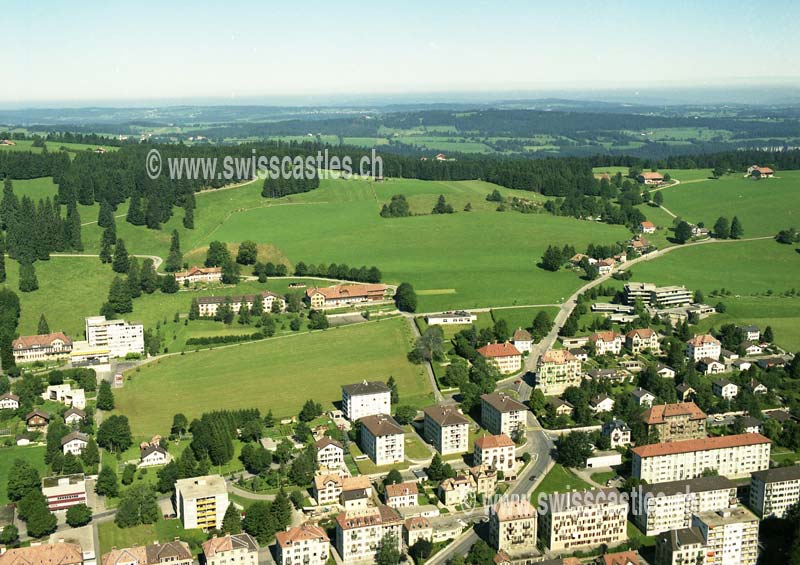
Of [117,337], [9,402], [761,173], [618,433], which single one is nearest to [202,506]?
[9,402]

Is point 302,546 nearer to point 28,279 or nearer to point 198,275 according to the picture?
point 198,275

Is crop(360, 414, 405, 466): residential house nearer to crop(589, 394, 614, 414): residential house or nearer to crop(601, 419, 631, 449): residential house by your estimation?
crop(601, 419, 631, 449): residential house

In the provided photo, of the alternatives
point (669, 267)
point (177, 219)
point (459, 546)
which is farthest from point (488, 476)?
point (177, 219)

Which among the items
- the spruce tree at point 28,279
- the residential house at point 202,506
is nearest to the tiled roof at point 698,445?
the residential house at point 202,506


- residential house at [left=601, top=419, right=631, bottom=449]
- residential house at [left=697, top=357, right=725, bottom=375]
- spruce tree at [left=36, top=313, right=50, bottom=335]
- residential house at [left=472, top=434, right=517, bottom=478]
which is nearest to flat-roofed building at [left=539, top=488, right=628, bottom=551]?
residential house at [left=472, top=434, right=517, bottom=478]

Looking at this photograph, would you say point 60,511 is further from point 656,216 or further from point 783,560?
point 656,216

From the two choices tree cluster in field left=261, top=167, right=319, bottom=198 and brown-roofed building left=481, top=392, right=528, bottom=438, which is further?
tree cluster in field left=261, top=167, right=319, bottom=198

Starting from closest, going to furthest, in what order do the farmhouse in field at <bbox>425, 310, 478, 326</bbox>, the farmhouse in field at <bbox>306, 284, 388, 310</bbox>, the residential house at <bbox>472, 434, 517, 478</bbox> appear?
the residential house at <bbox>472, 434, 517, 478</bbox> → the farmhouse in field at <bbox>425, 310, 478, 326</bbox> → the farmhouse in field at <bbox>306, 284, 388, 310</bbox>
